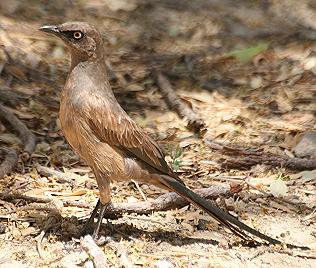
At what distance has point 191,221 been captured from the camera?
5.29 metres

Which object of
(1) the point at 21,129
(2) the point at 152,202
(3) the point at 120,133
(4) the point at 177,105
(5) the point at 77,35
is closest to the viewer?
(5) the point at 77,35

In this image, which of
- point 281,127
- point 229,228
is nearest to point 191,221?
point 229,228

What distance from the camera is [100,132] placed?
4.60m

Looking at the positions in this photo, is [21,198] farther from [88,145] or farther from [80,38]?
[80,38]

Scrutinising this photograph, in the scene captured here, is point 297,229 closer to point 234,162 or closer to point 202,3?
point 234,162

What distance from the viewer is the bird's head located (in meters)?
4.55

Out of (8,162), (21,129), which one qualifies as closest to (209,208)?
(8,162)

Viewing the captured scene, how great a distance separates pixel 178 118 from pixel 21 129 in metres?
1.61

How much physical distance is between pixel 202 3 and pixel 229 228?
5.54 m

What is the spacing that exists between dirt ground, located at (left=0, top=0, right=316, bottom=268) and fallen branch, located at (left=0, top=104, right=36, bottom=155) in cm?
7

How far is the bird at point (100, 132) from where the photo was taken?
4566 mm

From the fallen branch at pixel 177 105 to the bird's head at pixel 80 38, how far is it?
7.96ft

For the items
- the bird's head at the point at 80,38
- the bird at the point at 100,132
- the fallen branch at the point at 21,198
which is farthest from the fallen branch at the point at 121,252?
the bird's head at the point at 80,38

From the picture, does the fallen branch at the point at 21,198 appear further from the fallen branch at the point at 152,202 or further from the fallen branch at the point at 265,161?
the fallen branch at the point at 265,161
